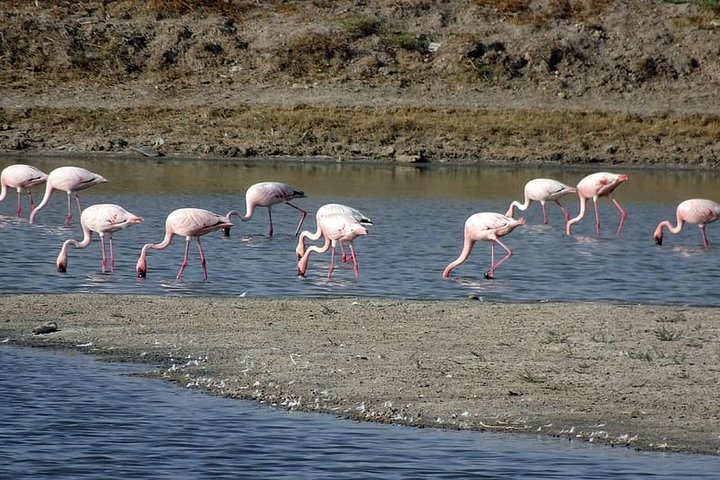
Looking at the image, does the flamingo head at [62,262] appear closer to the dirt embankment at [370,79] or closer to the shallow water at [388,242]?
the shallow water at [388,242]

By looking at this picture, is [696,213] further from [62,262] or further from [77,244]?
[62,262]

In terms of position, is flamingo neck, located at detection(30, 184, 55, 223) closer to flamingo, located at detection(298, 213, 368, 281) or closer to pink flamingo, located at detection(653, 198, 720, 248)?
flamingo, located at detection(298, 213, 368, 281)

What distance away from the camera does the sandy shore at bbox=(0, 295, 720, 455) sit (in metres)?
8.98

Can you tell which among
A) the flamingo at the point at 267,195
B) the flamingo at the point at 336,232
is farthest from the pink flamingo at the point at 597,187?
the flamingo at the point at 336,232

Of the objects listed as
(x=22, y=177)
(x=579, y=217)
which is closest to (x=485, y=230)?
(x=579, y=217)

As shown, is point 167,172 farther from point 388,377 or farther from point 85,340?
point 388,377

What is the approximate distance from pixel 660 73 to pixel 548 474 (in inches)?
1064

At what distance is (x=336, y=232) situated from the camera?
15766mm

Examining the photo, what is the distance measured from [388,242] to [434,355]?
8.05 m

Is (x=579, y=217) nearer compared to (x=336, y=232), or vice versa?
(x=336, y=232)

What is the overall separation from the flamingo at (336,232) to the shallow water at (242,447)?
19.2ft

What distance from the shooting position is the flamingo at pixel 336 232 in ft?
50.9

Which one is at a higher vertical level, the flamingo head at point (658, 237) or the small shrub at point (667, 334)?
the small shrub at point (667, 334)

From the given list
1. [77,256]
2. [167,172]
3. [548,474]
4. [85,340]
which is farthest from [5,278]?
[167,172]
